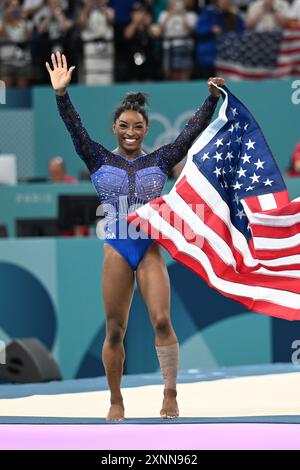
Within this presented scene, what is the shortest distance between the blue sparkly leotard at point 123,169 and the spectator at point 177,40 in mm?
6967

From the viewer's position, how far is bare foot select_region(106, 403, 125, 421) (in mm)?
6355

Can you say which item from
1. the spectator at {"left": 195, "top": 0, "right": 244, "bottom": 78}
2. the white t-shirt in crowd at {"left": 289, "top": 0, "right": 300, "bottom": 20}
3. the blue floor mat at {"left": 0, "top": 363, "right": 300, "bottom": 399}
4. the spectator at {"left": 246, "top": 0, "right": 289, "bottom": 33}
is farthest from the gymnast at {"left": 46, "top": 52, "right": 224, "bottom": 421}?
the white t-shirt in crowd at {"left": 289, "top": 0, "right": 300, "bottom": 20}

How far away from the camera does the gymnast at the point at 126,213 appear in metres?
6.36

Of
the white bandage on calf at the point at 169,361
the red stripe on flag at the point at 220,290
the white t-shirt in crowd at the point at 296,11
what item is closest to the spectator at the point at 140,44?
the white t-shirt in crowd at the point at 296,11

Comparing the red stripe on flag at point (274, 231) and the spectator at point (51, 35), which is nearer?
the red stripe on flag at point (274, 231)

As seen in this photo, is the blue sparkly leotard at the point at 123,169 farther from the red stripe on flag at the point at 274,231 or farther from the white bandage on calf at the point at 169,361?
the red stripe on flag at the point at 274,231

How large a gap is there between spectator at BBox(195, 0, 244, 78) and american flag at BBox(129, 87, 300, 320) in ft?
20.9

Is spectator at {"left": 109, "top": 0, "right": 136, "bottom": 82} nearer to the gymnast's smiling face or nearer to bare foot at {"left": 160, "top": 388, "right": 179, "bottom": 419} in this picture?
the gymnast's smiling face

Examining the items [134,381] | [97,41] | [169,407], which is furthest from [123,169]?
[97,41]

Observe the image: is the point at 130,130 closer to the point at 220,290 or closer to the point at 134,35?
the point at 220,290

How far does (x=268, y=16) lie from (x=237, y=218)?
6795mm

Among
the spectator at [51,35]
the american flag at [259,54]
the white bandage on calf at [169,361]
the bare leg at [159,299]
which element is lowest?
the white bandage on calf at [169,361]

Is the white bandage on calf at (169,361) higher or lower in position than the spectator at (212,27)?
lower

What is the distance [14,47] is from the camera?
1412 centimetres
